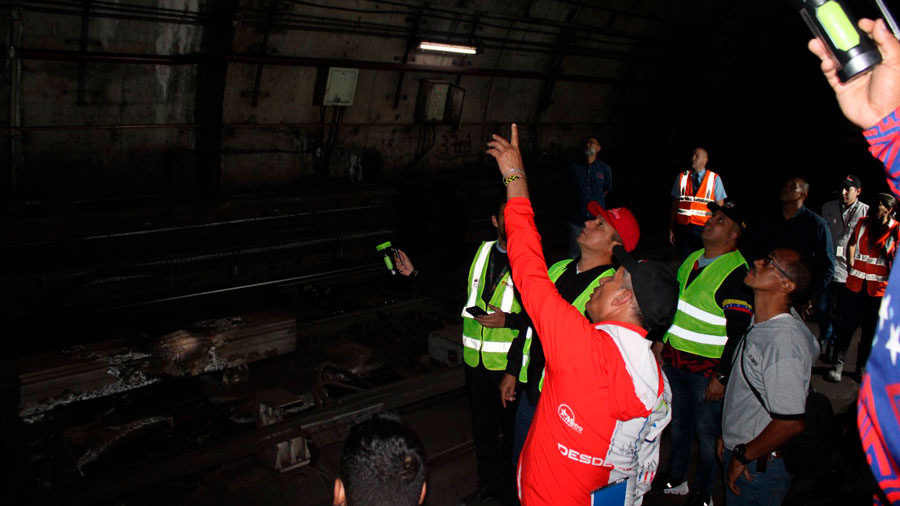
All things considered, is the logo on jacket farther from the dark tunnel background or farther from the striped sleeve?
the dark tunnel background

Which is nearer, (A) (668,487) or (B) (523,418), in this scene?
(B) (523,418)

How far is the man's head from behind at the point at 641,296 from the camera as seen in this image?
256 centimetres

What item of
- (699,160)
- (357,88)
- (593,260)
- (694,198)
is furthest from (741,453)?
(357,88)

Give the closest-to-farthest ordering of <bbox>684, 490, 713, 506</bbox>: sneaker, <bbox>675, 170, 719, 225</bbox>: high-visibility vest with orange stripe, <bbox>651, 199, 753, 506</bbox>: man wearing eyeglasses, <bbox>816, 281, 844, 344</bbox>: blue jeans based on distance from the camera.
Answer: <bbox>651, 199, 753, 506</bbox>: man wearing eyeglasses < <bbox>684, 490, 713, 506</bbox>: sneaker < <bbox>816, 281, 844, 344</bbox>: blue jeans < <bbox>675, 170, 719, 225</bbox>: high-visibility vest with orange stripe

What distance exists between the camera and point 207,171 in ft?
34.5

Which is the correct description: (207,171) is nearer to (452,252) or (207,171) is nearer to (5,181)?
(5,181)

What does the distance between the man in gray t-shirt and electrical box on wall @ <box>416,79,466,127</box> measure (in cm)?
1009

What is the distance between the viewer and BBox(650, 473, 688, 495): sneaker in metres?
4.82

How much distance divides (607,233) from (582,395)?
1.67 meters

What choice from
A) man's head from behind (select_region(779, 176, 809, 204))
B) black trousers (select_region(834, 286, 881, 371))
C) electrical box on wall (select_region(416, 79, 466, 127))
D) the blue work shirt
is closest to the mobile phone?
man's head from behind (select_region(779, 176, 809, 204))

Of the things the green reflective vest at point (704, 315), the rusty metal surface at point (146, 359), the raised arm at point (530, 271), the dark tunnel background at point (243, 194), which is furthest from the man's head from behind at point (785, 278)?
the rusty metal surface at point (146, 359)

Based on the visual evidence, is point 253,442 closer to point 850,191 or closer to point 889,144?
point 889,144

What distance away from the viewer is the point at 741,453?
3.51 metres

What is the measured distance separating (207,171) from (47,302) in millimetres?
3247
